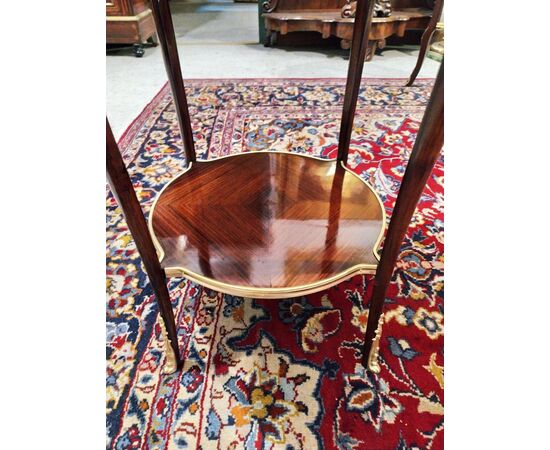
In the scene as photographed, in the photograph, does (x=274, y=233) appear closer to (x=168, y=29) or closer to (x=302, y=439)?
(x=302, y=439)

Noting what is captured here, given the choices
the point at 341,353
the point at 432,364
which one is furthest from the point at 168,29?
the point at 432,364

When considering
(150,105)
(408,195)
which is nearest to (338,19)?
(150,105)

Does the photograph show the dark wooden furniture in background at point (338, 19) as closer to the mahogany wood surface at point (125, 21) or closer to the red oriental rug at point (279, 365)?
the mahogany wood surface at point (125, 21)

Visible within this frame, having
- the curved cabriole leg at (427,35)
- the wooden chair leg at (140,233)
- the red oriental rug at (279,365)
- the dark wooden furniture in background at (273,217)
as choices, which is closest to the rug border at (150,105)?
the curved cabriole leg at (427,35)

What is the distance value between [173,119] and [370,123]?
2.70ft

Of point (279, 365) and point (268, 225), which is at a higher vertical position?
point (268, 225)

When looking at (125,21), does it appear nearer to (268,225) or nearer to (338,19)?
(338,19)

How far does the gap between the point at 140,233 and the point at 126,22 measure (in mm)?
2237

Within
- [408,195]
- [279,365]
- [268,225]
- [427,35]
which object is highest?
[427,35]

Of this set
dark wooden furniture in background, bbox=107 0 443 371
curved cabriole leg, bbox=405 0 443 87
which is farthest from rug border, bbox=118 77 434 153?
dark wooden furniture in background, bbox=107 0 443 371

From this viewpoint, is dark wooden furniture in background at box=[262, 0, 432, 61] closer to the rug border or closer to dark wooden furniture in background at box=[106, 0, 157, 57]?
the rug border

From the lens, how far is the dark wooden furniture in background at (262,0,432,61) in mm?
2119

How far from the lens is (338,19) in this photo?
7.07ft

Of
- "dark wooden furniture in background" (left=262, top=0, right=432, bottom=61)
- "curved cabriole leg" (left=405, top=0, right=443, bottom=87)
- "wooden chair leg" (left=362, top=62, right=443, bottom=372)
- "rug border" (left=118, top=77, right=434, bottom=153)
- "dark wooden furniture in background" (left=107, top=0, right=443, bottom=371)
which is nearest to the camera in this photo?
"wooden chair leg" (left=362, top=62, right=443, bottom=372)
